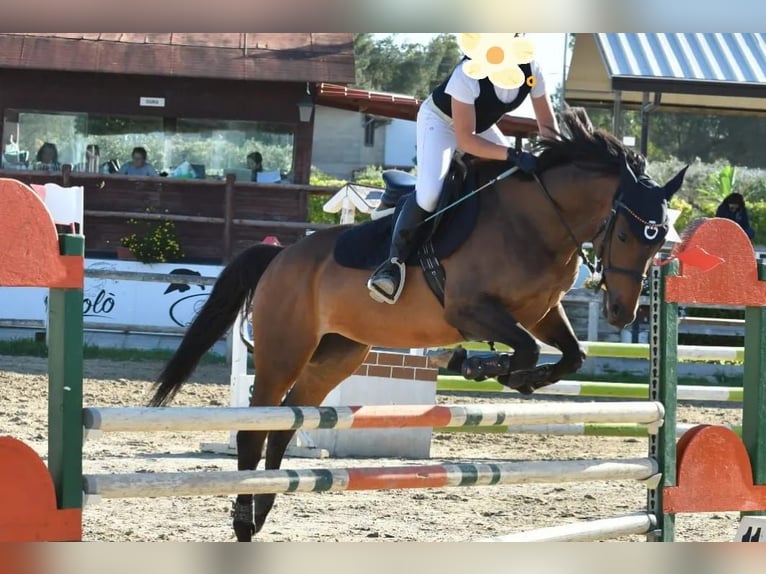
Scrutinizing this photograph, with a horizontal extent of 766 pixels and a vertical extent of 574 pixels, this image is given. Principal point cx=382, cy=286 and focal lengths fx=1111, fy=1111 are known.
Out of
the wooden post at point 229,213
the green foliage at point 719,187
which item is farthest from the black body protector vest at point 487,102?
the green foliage at point 719,187

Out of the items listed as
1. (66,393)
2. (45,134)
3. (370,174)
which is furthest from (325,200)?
(66,393)

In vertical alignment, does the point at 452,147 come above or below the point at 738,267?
above

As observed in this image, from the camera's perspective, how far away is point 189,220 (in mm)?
13273

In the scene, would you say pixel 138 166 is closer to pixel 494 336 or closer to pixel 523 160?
pixel 523 160

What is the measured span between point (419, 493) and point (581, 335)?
6752mm

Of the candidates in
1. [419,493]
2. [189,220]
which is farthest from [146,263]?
[419,493]

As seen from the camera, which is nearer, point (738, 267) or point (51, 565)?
point (51, 565)

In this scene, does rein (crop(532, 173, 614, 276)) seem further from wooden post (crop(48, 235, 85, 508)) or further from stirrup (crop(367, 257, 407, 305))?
wooden post (crop(48, 235, 85, 508))

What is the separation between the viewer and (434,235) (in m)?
4.41

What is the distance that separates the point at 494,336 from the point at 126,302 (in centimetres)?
828

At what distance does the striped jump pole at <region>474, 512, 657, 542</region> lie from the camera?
143 inches

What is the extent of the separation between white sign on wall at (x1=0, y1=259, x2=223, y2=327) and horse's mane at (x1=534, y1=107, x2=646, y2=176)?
7.48 m

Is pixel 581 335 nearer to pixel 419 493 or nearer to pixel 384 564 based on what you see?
pixel 419 493

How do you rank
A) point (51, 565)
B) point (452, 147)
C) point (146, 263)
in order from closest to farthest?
1. point (51, 565)
2. point (452, 147)
3. point (146, 263)
